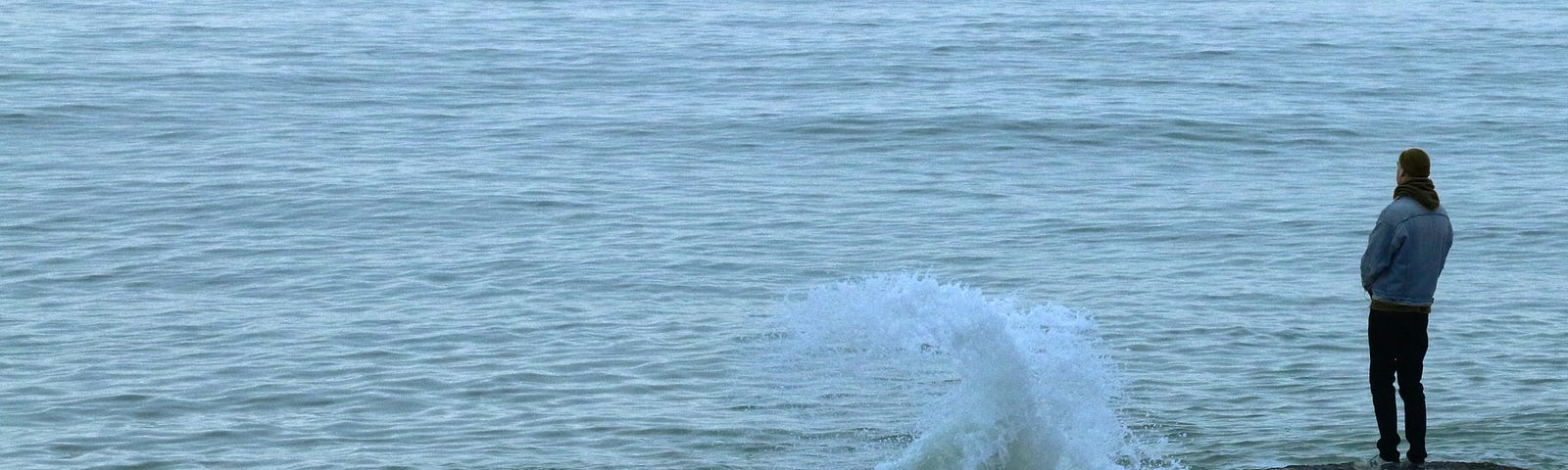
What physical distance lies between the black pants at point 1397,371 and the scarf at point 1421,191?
480 millimetres

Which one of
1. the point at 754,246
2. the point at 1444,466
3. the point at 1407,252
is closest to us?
the point at 1407,252

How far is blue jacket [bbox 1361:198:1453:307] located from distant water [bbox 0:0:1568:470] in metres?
1.31

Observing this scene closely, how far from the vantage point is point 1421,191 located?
8328 mm

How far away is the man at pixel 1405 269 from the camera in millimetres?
8273

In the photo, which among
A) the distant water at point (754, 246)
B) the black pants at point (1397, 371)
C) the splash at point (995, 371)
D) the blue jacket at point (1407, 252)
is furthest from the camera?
the distant water at point (754, 246)

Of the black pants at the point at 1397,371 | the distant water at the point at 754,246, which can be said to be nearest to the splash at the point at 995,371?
the distant water at the point at 754,246

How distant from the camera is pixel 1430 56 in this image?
104 ft

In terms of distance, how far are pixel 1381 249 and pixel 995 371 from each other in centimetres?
169

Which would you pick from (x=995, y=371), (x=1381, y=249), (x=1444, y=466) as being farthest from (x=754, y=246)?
(x=1381, y=249)

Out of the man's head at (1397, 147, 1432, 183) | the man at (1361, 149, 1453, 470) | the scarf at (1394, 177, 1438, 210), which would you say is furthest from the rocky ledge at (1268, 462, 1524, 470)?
the man's head at (1397, 147, 1432, 183)

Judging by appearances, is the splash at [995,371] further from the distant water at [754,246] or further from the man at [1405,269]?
the man at [1405,269]

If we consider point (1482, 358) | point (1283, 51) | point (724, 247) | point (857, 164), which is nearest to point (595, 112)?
point (857, 164)

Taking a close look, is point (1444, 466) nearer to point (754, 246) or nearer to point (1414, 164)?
point (1414, 164)

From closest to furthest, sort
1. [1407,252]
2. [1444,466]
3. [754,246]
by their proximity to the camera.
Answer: [1407,252]
[1444,466]
[754,246]
